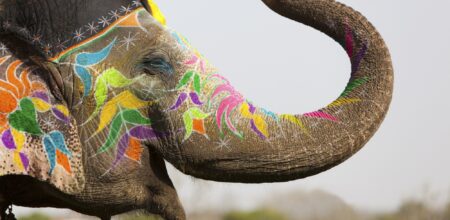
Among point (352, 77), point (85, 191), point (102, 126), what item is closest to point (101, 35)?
point (102, 126)

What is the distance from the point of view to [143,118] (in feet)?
8.48

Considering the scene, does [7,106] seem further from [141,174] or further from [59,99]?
[141,174]

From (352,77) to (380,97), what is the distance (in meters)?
0.12

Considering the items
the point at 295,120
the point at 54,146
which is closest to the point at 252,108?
the point at 295,120

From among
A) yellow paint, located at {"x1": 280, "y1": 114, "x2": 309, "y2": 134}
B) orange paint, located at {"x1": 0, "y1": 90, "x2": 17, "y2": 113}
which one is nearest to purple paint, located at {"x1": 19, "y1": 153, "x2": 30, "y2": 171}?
orange paint, located at {"x1": 0, "y1": 90, "x2": 17, "y2": 113}

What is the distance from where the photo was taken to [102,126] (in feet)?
8.46

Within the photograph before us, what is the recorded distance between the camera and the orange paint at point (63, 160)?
2.57 m

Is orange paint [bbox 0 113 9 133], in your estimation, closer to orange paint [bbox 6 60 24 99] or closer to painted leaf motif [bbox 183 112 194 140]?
orange paint [bbox 6 60 24 99]

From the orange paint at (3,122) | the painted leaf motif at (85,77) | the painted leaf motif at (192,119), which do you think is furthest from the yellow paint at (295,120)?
the orange paint at (3,122)

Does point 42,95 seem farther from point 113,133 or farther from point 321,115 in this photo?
point 321,115

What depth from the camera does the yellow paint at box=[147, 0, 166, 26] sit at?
9.30ft

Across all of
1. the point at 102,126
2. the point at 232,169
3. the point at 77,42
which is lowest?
the point at 232,169

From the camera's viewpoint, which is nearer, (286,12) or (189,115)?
(189,115)

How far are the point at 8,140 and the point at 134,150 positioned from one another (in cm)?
36
